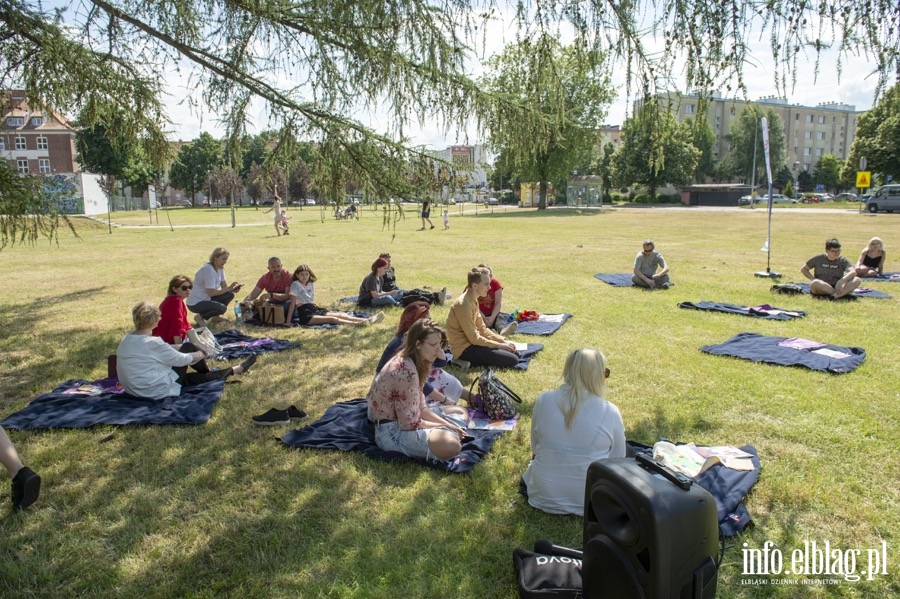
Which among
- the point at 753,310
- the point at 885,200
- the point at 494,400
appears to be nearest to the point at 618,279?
the point at 753,310

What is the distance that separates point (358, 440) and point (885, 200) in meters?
39.9

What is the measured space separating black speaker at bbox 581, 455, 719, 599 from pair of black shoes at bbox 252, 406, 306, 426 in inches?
125

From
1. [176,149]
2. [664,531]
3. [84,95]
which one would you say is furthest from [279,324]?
[664,531]

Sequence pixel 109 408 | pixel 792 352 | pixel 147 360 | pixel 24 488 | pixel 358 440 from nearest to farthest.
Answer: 1. pixel 24 488
2. pixel 358 440
3. pixel 109 408
4. pixel 147 360
5. pixel 792 352

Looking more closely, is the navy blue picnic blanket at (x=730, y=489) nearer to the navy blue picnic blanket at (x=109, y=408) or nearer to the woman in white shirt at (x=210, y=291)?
the navy blue picnic blanket at (x=109, y=408)

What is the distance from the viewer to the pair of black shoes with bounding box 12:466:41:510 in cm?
353

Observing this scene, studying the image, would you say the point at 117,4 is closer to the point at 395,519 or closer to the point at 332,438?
the point at 332,438

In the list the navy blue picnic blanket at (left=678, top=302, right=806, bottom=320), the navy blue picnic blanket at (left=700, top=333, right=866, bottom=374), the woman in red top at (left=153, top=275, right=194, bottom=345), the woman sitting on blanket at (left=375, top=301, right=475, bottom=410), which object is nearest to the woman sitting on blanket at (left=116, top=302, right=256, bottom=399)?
the woman in red top at (left=153, top=275, right=194, bottom=345)

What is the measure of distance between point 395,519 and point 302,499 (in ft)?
2.10

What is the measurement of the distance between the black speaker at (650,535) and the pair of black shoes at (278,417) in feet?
10.4

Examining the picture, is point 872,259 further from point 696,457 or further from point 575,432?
point 575,432

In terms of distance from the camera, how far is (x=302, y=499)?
145 inches

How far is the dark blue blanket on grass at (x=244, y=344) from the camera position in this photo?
22.7 ft

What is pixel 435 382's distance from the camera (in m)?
5.06
